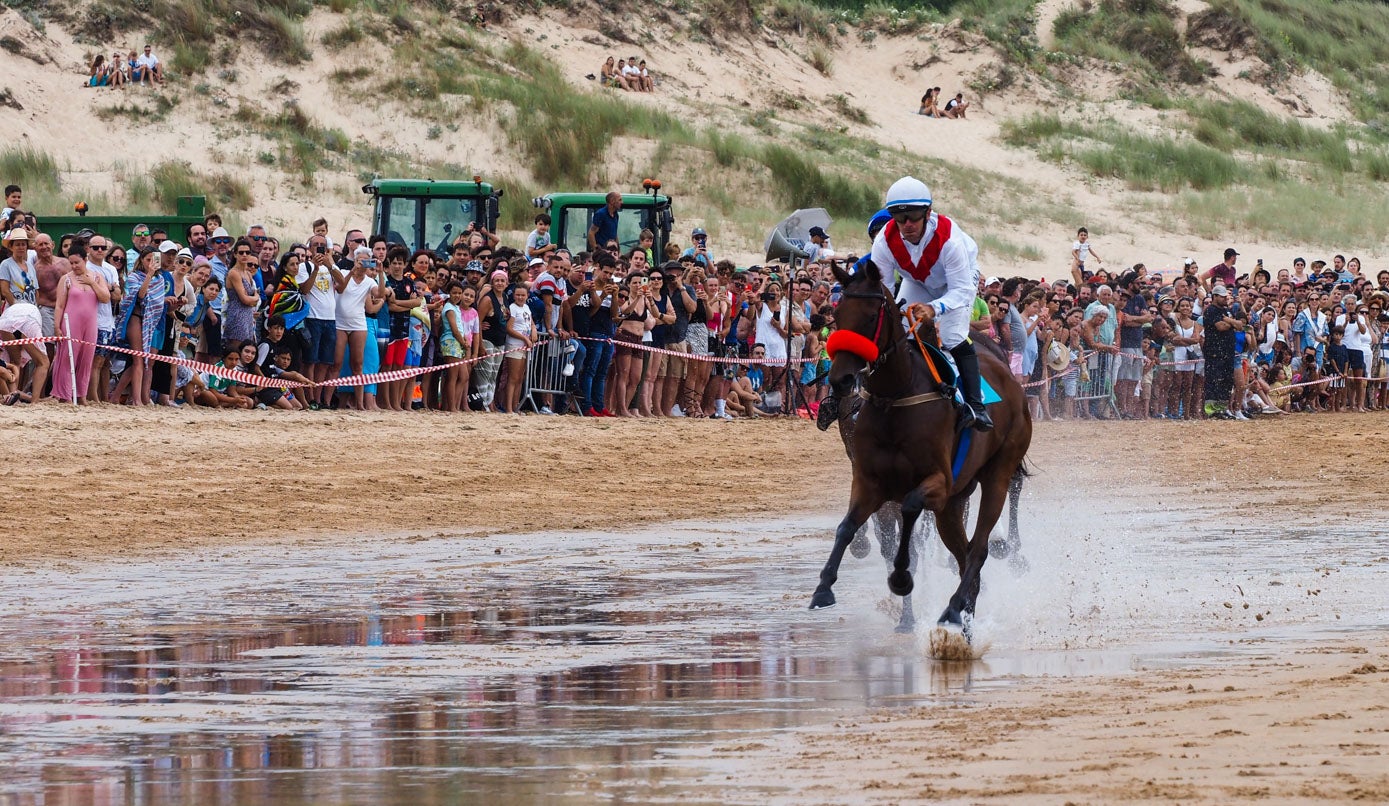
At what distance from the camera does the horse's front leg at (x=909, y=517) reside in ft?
30.6

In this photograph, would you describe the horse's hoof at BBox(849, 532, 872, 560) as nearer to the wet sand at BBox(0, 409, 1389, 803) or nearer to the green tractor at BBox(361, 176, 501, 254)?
the wet sand at BBox(0, 409, 1389, 803)

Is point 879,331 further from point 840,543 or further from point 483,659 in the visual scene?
point 483,659

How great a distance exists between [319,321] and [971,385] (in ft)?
35.8

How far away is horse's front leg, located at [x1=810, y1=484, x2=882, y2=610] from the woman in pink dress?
1003 cm

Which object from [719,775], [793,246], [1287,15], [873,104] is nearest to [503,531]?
[719,775]

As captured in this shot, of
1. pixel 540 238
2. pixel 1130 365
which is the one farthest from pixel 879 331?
pixel 1130 365

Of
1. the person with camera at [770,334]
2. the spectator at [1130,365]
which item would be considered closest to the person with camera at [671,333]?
the person with camera at [770,334]

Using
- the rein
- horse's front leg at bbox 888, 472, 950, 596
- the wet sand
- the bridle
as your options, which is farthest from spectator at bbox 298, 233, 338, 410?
horse's front leg at bbox 888, 472, 950, 596

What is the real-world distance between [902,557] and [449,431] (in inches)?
418

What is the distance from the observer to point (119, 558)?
494 inches

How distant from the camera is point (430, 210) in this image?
2792 cm

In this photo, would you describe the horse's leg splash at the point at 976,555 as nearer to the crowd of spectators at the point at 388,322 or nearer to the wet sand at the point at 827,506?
the wet sand at the point at 827,506

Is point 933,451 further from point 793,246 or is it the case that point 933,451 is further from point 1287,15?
point 1287,15

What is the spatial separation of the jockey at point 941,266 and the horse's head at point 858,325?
454 millimetres
